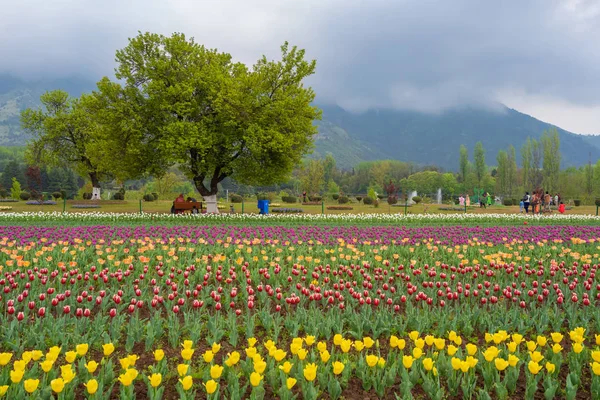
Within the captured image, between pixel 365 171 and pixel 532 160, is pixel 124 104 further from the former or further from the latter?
pixel 365 171

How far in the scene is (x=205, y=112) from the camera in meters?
28.3

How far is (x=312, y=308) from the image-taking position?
6320 millimetres

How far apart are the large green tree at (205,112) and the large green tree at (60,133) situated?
20.0 metres

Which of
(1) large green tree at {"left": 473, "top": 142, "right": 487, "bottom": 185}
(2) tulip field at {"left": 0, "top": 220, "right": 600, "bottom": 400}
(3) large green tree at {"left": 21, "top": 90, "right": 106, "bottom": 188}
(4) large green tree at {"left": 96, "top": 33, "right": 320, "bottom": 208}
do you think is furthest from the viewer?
(1) large green tree at {"left": 473, "top": 142, "right": 487, "bottom": 185}

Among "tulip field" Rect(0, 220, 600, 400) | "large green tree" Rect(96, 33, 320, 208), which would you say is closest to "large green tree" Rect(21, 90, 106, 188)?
"large green tree" Rect(96, 33, 320, 208)

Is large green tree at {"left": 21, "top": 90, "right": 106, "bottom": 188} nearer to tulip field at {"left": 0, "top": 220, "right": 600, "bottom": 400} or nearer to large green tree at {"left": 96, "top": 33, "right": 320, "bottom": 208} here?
large green tree at {"left": 96, "top": 33, "right": 320, "bottom": 208}

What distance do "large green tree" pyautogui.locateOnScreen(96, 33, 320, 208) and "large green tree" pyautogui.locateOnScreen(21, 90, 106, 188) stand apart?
2003 cm

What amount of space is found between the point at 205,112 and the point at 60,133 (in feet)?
86.7

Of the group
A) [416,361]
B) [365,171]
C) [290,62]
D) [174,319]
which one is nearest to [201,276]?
[174,319]

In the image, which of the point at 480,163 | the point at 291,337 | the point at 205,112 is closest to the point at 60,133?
the point at 205,112

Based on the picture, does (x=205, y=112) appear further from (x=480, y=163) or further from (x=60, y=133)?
(x=480, y=163)

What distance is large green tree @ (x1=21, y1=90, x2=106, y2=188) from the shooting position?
4597 cm

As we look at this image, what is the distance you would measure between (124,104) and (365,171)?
3785 inches

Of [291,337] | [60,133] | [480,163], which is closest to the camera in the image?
[291,337]
